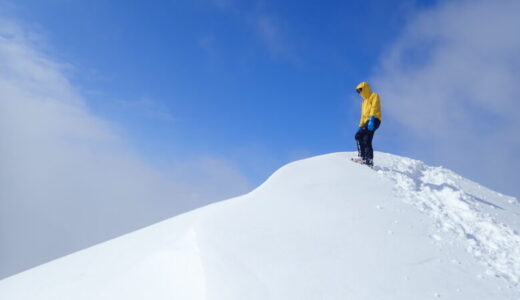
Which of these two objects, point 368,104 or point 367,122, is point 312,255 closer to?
point 367,122

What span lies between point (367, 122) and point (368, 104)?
1.66 feet

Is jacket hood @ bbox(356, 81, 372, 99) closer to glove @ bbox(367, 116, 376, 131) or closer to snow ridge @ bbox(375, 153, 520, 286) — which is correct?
glove @ bbox(367, 116, 376, 131)

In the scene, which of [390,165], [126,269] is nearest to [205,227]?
[126,269]

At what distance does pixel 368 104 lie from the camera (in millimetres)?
8070

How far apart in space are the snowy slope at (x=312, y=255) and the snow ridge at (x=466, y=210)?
0.10 feet

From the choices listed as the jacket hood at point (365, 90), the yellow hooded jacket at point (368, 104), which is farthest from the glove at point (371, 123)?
the jacket hood at point (365, 90)

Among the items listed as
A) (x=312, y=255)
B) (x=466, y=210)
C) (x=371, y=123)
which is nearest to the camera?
(x=312, y=255)

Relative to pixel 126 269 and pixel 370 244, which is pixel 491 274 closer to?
pixel 370 244

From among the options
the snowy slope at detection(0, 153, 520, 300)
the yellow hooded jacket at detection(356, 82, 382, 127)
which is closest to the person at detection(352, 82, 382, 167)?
the yellow hooded jacket at detection(356, 82, 382, 127)

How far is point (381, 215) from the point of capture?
178 inches

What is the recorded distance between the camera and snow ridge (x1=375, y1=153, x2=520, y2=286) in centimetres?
381

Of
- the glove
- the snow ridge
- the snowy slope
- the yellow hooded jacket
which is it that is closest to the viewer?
the snowy slope

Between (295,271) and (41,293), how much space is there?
3358 mm

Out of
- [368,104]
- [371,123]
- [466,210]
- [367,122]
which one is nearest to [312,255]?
[466,210]
